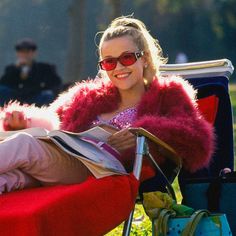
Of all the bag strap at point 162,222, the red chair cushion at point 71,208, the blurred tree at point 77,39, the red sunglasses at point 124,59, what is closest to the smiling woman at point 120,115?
the red sunglasses at point 124,59

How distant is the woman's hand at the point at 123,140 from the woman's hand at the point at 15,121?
651 mm

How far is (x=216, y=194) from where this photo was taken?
4395 millimetres

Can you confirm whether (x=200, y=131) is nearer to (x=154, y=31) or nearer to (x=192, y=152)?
(x=192, y=152)

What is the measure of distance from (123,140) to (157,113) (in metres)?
0.36

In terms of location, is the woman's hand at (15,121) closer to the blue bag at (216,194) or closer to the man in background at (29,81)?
the blue bag at (216,194)

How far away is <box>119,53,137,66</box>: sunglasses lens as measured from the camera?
15.4 feet

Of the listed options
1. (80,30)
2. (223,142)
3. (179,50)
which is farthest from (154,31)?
(223,142)

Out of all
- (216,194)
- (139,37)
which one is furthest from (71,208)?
(139,37)

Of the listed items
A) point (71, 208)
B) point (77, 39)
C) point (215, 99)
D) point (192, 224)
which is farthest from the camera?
point (77, 39)

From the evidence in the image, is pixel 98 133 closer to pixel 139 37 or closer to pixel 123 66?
pixel 123 66

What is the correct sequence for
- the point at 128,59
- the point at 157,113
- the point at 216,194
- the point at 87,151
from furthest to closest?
the point at 128,59
the point at 157,113
the point at 216,194
the point at 87,151

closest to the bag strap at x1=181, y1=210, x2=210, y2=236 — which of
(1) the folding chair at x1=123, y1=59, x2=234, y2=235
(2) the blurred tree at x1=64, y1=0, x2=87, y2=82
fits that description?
(1) the folding chair at x1=123, y1=59, x2=234, y2=235

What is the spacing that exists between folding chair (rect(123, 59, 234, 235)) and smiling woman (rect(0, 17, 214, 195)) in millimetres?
348

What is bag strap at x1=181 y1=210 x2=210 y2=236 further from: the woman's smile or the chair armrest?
the woman's smile
